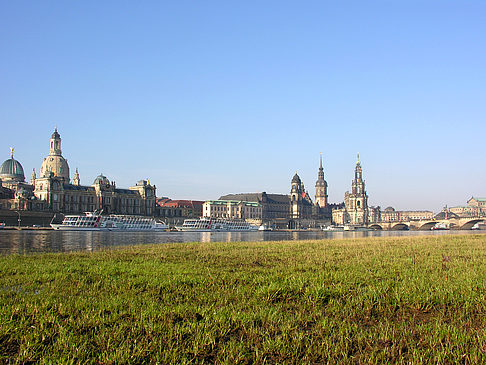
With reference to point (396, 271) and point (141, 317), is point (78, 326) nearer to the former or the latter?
point (141, 317)

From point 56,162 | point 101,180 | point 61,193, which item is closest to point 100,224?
point 61,193

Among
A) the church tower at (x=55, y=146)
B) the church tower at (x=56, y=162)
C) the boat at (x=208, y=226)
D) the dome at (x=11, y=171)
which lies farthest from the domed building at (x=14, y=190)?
the boat at (x=208, y=226)

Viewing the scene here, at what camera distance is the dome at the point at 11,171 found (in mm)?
176750

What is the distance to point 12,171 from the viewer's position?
178m

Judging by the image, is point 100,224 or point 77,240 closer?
point 77,240

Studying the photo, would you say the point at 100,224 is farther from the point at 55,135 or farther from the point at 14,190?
the point at 55,135

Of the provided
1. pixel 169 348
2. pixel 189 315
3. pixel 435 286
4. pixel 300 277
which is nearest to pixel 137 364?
pixel 169 348

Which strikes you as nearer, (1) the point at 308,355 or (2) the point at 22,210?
(1) the point at 308,355

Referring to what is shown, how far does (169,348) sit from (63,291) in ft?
19.9

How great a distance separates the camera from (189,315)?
966 centimetres

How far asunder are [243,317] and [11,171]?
191m

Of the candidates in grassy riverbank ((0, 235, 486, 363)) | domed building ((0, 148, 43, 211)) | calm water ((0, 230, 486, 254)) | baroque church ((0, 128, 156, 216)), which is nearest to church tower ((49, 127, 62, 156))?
baroque church ((0, 128, 156, 216))

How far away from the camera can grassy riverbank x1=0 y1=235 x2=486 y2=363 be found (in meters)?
7.53

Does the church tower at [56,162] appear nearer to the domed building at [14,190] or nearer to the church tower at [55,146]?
the church tower at [55,146]
